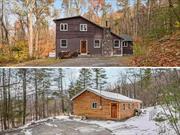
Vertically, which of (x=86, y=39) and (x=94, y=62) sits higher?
(x=86, y=39)

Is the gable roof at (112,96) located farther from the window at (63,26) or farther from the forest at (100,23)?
the window at (63,26)

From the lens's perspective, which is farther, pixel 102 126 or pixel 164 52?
pixel 102 126

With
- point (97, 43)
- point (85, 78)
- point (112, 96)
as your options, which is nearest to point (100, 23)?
point (97, 43)

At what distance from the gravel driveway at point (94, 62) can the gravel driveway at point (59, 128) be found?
47 centimetres

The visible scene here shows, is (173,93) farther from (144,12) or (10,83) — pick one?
(10,83)

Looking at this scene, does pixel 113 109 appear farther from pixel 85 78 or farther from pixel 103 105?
pixel 85 78

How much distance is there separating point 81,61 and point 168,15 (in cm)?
76

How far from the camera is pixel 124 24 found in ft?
9.28

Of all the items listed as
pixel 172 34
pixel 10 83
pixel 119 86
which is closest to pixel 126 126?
pixel 119 86

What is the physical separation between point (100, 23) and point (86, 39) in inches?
6.6

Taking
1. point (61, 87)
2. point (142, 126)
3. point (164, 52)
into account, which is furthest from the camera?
point (61, 87)

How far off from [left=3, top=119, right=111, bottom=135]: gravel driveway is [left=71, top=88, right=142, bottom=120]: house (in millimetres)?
88

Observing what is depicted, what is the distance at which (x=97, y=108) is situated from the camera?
2.91 m

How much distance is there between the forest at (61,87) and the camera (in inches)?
112
